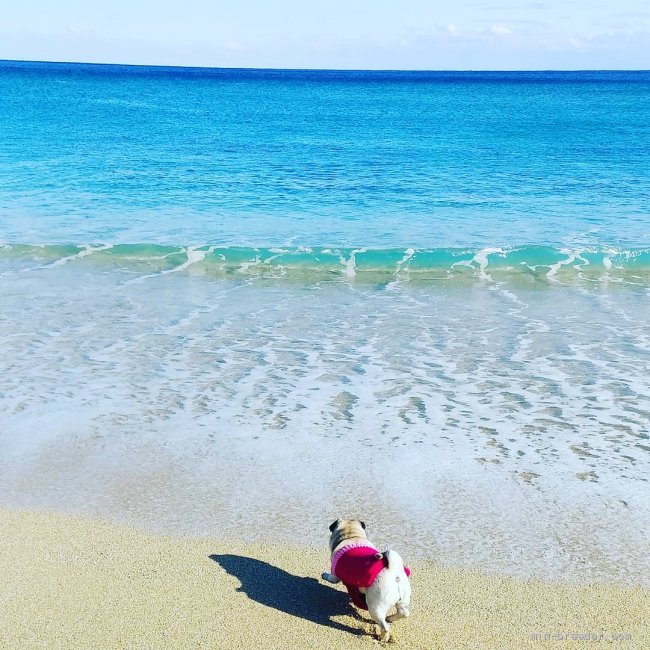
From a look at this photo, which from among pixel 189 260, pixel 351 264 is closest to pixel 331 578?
pixel 351 264

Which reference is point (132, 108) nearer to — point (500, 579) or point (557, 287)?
point (557, 287)

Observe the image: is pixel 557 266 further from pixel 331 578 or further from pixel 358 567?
pixel 358 567

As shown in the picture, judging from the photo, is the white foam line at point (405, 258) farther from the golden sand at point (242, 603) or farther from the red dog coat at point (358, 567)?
the red dog coat at point (358, 567)

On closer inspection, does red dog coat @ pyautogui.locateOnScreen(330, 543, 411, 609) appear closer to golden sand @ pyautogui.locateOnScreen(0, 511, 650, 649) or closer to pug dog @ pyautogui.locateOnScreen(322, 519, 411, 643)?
pug dog @ pyautogui.locateOnScreen(322, 519, 411, 643)

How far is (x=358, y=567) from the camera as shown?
4863mm

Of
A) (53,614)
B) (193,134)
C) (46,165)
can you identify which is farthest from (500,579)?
(193,134)

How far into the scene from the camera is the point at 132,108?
57.9 metres

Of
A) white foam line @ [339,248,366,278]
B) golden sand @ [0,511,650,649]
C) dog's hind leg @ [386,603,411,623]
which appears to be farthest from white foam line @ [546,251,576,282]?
dog's hind leg @ [386,603,411,623]

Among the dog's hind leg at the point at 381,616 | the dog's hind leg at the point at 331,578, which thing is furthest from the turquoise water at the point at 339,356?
the dog's hind leg at the point at 381,616

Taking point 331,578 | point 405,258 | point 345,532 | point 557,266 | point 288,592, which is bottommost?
point 405,258

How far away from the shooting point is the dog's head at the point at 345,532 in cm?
529

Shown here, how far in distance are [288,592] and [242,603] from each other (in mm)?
339

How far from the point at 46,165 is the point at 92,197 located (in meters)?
6.95

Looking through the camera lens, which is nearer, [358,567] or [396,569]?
[396,569]
